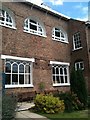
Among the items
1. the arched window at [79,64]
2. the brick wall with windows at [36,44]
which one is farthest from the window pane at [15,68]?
the arched window at [79,64]

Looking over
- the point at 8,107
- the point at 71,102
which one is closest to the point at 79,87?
the point at 71,102

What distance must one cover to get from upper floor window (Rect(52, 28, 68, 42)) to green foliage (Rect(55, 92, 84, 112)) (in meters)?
9.33

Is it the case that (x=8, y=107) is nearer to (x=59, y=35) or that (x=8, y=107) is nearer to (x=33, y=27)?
(x=33, y=27)

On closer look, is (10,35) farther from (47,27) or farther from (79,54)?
(79,54)

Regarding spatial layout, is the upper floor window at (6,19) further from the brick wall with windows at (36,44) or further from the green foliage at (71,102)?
the green foliage at (71,102)

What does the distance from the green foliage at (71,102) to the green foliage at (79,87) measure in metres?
0.49

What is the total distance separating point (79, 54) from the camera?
72.3ft

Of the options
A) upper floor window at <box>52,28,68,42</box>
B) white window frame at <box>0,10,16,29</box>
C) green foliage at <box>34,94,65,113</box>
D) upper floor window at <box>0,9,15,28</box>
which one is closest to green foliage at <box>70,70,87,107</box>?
green foliage at <box>34,94,65,113</box>

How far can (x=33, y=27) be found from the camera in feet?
63.6

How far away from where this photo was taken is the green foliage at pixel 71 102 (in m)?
12.7

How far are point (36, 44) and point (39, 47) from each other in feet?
1.46

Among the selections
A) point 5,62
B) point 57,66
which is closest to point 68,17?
point 57,66

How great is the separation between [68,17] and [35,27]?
501cm

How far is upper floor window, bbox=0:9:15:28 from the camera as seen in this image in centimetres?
1659
